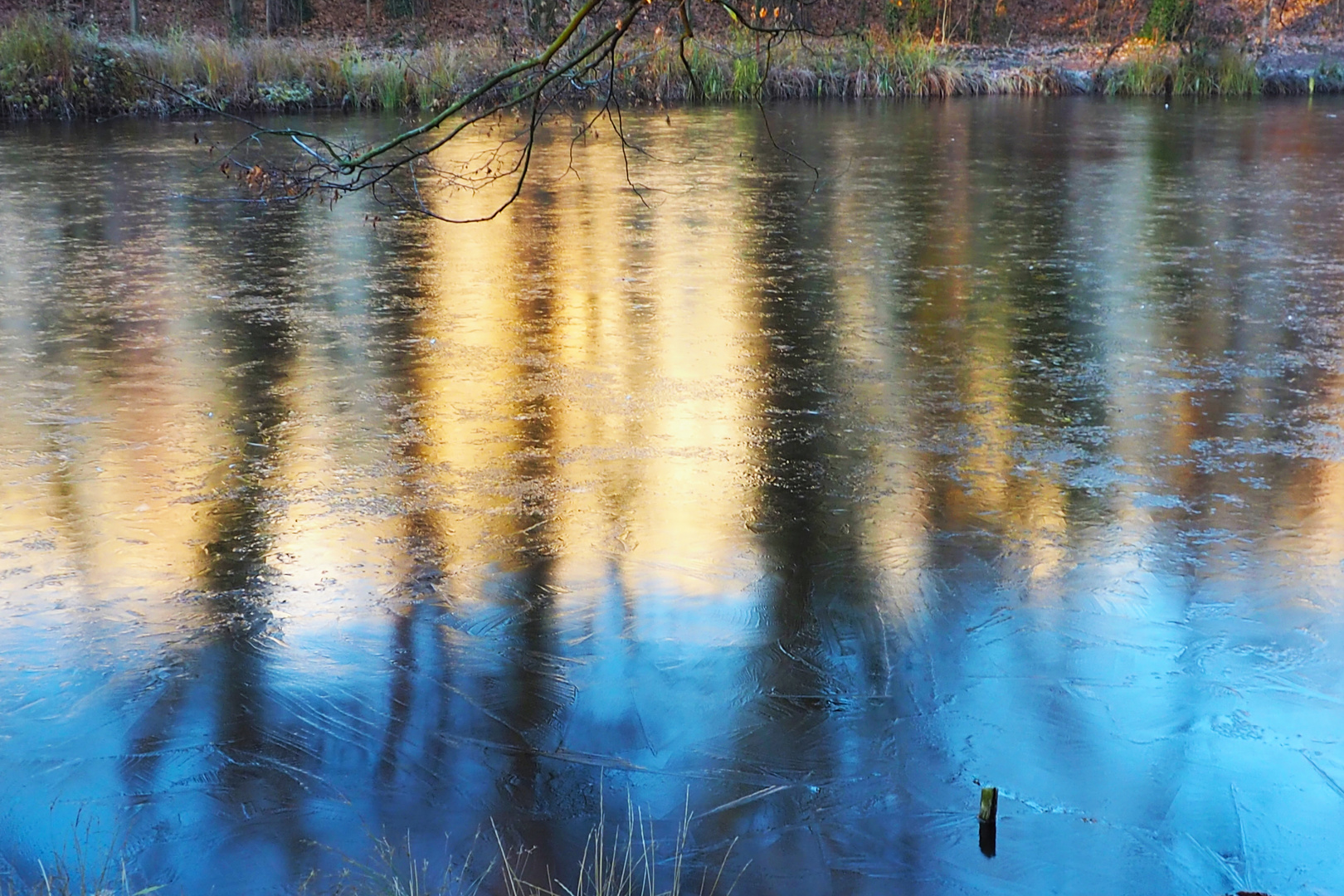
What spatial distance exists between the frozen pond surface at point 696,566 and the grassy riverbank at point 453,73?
36.3ft

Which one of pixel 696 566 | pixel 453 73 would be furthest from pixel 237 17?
pixel 696 566

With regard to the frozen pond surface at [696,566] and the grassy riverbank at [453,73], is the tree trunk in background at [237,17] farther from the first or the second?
the frozen pond surface at [696,566]

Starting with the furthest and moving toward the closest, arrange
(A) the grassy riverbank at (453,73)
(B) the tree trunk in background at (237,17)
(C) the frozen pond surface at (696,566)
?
(B) the tree trunk in background at (237,17) < (A) the grassy riverbank at (453,73) < (C) the frozen pond surface at (696,566)

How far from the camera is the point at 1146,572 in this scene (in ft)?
16.1

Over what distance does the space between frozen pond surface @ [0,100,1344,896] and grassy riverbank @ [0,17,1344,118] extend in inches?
435

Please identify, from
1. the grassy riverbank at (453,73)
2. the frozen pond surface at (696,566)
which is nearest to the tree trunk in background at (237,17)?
the grassy riverbank at (453,73)

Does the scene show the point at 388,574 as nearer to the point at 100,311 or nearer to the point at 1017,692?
the point at 1017,692

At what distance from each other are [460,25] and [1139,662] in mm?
31222

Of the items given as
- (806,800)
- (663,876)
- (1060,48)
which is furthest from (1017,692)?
(1060,48)

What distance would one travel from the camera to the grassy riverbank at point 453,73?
2083cm

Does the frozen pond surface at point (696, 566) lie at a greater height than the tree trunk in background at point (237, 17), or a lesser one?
lesser

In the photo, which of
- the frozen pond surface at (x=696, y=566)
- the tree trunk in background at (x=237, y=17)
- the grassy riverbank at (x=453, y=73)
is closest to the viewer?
the frozen pond surface at (x=696, y=566)

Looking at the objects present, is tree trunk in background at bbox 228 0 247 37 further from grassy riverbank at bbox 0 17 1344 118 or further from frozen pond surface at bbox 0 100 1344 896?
frozen pond surface at bbox 0 100 1344 896

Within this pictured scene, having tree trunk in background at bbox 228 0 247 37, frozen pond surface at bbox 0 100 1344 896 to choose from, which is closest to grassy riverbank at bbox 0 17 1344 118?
tree trunk in background at bbox 228 0 247 37
